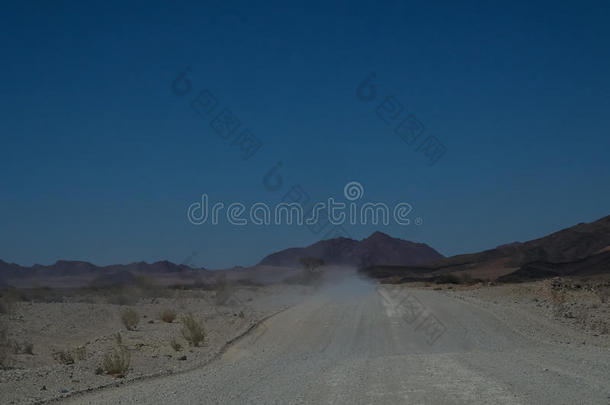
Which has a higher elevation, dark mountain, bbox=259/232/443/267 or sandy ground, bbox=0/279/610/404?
dark mountain, bbox=259/232/443/267

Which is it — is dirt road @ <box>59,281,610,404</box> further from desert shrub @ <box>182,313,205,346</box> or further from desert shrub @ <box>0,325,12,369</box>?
desert shrub @ <box>0,325,12,369</box>

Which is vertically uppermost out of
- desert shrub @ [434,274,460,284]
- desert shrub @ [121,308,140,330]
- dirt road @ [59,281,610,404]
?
desert shrub @ [434,274,460,284]

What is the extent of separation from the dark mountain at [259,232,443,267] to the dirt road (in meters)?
108

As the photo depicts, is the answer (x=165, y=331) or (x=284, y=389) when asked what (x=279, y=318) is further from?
(x=284, y=389)

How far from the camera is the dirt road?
9695 millimetres

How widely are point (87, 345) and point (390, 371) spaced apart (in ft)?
34.9

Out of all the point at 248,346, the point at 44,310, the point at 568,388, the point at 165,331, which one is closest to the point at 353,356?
the point at 248,346

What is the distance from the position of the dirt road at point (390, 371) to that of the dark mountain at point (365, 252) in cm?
10825

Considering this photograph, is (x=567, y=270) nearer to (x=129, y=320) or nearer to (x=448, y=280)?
(x=448, y=280)

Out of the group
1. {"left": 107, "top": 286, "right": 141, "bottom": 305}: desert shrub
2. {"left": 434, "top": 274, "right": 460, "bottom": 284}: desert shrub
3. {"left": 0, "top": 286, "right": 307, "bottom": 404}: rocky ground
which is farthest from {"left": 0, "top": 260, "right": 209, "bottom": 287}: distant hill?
{"left": 0, "top": 286, "right": 307, "bottom": 404}: rocky ground

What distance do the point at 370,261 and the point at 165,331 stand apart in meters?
135

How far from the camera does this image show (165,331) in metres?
23.7

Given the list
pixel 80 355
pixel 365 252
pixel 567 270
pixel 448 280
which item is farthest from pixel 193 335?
pixel 365 252

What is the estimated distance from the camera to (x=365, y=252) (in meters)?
162
